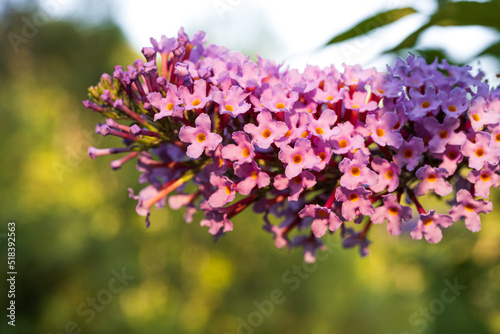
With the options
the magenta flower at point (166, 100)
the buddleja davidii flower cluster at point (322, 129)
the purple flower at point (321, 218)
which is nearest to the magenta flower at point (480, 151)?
the buddleja davidii flower cluster at point (322, 129)

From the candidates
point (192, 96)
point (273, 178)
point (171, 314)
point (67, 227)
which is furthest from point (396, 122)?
point (67, 227)

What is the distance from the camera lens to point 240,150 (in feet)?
2.40

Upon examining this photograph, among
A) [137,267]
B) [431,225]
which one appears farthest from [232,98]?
[137,267]

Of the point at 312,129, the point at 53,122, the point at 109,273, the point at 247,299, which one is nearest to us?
the point at 312,129

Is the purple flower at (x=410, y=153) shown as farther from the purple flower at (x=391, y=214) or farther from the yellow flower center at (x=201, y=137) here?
the yellow flower center at (x=201, y=137)

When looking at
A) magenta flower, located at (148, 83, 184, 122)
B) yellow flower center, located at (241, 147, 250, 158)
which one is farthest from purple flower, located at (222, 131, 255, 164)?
magenta flower, located at (148, 83, 184, 122)

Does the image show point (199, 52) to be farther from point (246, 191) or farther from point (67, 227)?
point (67, 227)

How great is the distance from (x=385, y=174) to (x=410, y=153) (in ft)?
0.17

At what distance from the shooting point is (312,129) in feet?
2.33

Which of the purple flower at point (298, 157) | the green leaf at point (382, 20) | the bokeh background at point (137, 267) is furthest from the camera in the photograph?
the bokeh background at point (137, 267)

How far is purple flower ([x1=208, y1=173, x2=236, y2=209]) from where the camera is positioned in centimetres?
75

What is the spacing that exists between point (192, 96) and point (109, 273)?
4343 mm

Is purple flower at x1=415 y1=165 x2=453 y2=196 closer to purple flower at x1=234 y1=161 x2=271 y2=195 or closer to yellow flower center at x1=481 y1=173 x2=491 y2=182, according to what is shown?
yellow flower center at x1=481 y1=173 x2=491 y2=182

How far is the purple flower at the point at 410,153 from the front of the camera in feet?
2.35
